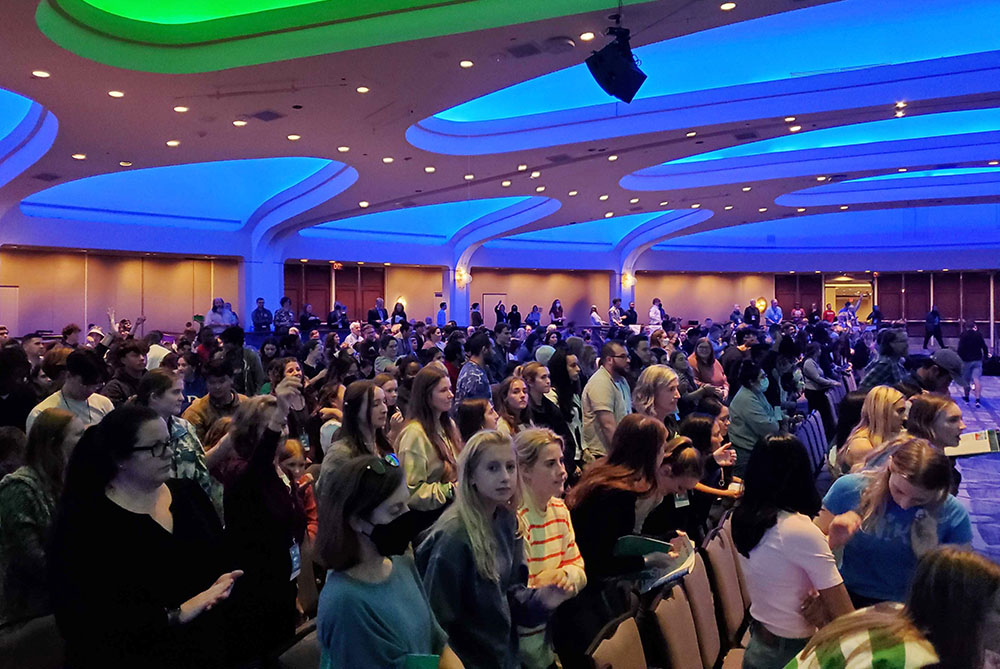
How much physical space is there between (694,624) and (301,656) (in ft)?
4.88

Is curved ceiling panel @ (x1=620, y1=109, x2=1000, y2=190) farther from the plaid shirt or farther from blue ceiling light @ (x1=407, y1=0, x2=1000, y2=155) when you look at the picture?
the plaid shirt


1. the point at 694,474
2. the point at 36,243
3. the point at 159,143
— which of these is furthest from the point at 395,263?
the point at 694,474

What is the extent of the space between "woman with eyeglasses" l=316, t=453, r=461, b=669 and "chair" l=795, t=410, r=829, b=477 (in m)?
5.86

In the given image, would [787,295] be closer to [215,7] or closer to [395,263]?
[395,263]

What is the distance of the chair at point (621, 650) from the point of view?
255cm

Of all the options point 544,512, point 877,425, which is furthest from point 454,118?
point 544,512

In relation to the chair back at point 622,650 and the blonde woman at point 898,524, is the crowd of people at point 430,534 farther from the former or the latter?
the chair back at point 622,650

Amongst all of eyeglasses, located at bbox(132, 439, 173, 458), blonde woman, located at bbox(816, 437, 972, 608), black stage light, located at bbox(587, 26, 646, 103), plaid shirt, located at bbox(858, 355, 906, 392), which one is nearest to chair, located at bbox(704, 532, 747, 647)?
blonde woman, located at bbox(816, 437, 972, 608)

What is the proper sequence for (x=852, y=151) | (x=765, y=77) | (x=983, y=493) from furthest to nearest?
(x=852, y=151), (x=765, y=77), (x=983, y=493)

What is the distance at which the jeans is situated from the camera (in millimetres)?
2652

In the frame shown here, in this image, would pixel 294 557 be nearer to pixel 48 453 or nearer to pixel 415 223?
pixel 48 453

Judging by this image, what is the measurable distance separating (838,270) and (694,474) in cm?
2711

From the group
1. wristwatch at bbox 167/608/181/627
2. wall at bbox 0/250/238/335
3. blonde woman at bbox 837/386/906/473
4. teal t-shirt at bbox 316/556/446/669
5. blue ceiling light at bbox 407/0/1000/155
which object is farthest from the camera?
wall at bbox 0/250/238/335

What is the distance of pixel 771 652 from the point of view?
2701 mm
